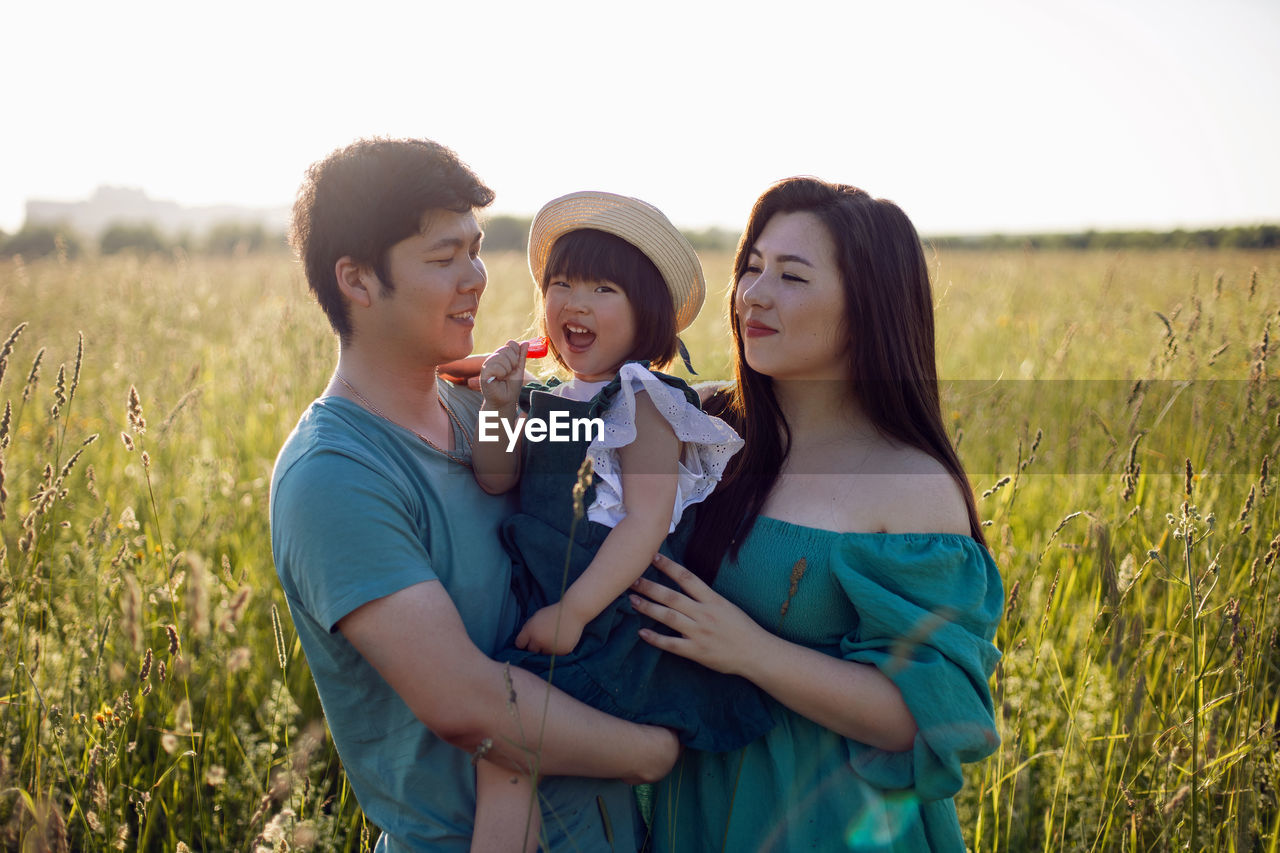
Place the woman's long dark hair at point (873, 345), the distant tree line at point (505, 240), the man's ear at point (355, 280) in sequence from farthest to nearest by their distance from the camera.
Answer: the distant tree line at point (505, 240) < the woman's long dark hair at point (873, 345) < the man's ear at point (355, 280)

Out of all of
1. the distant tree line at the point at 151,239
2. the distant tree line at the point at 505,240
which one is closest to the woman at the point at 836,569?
the distant tree line at the point at 505,240

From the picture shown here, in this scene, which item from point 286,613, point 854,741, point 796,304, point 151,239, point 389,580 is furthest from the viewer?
point 151,239

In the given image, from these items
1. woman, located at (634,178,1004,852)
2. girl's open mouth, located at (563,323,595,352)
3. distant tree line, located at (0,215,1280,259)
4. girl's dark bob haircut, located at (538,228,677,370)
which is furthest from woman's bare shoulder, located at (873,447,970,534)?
distant tree line, located at (0,215,1280,259)

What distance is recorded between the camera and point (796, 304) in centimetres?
202

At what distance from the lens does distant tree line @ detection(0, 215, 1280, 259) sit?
10.5 meters

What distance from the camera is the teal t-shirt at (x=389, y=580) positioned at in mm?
1458

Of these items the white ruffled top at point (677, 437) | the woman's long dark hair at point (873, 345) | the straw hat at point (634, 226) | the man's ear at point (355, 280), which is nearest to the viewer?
the man's ear at point (355, 280)

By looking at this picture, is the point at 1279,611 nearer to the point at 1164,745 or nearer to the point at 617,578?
the point at 1164,745

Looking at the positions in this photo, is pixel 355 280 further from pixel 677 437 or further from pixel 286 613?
pixel 286 613

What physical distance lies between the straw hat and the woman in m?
0.17

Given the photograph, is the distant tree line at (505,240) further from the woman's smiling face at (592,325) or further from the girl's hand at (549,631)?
the girl's hand at (549,631)

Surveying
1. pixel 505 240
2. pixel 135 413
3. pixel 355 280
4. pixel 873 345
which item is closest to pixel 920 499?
pixel 873 345

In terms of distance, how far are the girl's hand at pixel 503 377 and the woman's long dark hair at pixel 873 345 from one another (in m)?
0.59

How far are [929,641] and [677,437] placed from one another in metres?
0.74
